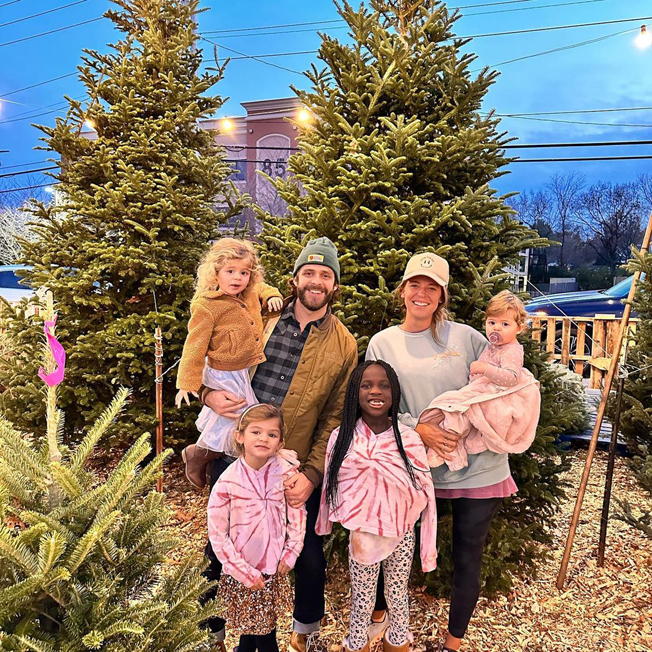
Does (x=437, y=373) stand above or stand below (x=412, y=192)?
below

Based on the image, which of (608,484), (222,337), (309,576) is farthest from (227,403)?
(608,484)

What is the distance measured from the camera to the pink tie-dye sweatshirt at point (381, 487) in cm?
210

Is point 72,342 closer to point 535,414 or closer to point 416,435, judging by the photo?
point 416,435

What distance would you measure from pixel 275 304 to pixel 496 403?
118 cm

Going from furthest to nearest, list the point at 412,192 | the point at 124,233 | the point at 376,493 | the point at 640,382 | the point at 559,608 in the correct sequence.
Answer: the point at 124,233 → the point at 640,382 → the point at 412,192 → the point at 559,608 → the point at 376,493

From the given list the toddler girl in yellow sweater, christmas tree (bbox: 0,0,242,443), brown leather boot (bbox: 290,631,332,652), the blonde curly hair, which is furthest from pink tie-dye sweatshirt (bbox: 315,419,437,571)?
christmas tree (bbox: 0,0,242,443)

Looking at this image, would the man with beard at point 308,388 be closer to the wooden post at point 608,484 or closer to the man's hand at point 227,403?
the man's hand at point 227,403

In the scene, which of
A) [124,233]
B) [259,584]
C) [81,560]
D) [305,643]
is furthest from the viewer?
[124,233]

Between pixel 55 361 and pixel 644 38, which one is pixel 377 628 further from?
pixel 644 38

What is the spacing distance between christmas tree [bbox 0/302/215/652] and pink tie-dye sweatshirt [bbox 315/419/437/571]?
2.51ft

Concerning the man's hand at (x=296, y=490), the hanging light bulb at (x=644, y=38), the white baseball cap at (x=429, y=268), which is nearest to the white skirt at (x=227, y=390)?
the man's hand at (x=296, y=490)

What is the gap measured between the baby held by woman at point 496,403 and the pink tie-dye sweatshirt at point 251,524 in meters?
0.74

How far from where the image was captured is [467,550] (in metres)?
2.29

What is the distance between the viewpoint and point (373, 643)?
8.39ft
